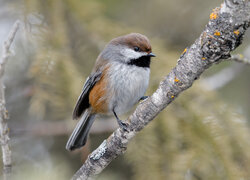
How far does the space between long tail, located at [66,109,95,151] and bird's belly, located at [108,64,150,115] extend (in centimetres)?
50

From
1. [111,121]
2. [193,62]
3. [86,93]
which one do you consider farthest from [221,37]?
[111,121]

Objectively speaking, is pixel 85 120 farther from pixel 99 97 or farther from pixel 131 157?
pixel 131 157

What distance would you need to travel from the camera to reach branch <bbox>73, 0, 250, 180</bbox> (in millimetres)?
1325

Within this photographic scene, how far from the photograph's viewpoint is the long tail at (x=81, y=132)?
10.3 ft

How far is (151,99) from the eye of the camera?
168 cm

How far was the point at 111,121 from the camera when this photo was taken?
3.41 meters

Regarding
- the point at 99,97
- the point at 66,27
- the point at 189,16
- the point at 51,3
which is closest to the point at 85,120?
the point at 99,97

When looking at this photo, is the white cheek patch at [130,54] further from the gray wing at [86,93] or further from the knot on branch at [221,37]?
the knot on branch at [221,37]

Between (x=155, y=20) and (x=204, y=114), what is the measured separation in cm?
189

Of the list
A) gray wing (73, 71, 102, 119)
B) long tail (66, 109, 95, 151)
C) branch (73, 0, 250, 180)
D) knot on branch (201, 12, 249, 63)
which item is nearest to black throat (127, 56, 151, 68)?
gray wing (73, 71, 102, 119)

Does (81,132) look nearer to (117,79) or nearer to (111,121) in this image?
(111,121)

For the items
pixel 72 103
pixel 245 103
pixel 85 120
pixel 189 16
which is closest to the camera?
pixel 72 103

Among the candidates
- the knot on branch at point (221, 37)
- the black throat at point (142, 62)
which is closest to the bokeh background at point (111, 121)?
the black throat at point (142, 62)

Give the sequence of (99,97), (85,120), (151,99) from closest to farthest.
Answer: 1. (151,99)
2. (99,97)
3. (85,120)
